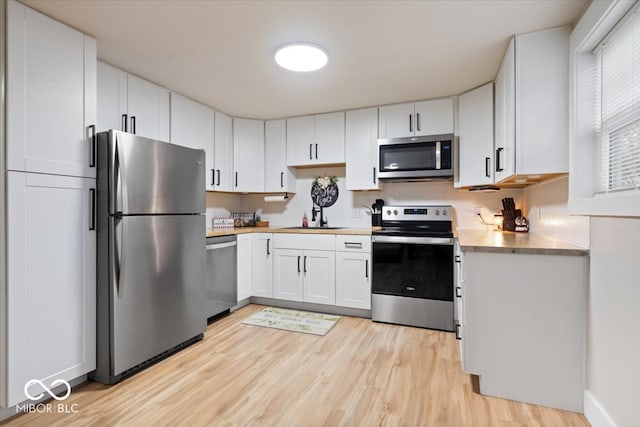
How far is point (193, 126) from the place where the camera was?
10.8 ft

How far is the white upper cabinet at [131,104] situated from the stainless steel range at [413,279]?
2290mm

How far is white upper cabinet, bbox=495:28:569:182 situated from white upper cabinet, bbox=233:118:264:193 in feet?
9.10

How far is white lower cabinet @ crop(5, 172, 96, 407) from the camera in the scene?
1705 mm

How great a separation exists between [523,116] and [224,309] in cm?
304

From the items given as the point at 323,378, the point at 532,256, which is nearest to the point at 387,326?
the point at 323,378

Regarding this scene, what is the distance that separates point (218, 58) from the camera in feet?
7.82

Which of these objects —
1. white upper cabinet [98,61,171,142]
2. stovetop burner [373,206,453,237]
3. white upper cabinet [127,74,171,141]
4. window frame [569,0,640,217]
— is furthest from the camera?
stovetop burner [373,206,453,237]

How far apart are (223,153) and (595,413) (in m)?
3.72

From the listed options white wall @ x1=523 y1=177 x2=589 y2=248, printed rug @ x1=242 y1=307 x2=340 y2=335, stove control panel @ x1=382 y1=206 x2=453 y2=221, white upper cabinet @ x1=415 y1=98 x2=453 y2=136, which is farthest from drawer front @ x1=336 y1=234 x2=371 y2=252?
white wall @ x1=523 y1=177 x2=589 y2=248

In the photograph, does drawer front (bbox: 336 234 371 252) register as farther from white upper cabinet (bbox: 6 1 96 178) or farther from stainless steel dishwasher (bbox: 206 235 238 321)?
white upper cabinet (bbox: 6 1 96 178)

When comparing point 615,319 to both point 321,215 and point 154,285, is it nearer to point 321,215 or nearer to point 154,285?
point 154,285

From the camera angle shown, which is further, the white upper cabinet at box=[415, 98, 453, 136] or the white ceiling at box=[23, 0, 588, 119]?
the white upper cabinet at box=[415, 98, 453, 136]

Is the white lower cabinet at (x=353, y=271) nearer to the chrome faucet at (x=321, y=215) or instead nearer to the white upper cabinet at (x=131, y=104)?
the chrome faucet at (x=321, y=215)

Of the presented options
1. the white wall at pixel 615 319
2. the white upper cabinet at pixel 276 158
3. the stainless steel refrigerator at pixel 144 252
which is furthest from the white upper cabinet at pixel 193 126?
the white wall at pixel 615 319
